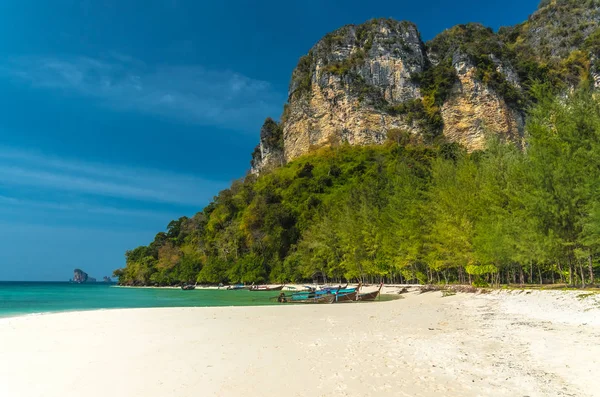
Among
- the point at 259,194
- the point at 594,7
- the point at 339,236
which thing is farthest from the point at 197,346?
the point at 594,7

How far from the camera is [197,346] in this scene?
10805 mm

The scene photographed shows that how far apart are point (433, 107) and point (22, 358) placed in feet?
316

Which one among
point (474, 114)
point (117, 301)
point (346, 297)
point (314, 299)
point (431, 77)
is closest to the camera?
point (346, 297)

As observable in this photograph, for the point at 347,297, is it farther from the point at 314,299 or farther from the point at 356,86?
the point at 356,86

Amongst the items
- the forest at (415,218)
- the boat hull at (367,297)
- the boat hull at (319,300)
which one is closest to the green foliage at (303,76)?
the forest at (415,218)

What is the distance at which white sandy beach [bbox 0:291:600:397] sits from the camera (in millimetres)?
6582

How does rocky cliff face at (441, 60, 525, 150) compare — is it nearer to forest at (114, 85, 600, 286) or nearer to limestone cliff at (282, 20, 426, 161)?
forest at (114, 85, 600, 286)

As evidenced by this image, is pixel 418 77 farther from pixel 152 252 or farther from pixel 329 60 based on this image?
pixel 152 252

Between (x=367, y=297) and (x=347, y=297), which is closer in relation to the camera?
(x=347, y=297)

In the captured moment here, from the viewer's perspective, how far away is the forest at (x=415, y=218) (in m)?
22.3

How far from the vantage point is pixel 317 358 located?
884cm

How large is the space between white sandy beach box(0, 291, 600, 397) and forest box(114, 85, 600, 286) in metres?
9.26

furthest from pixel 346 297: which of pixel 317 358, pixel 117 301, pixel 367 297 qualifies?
pixel 117 301

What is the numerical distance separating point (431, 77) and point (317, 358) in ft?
328
